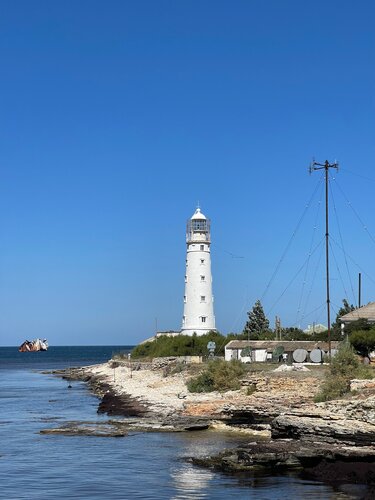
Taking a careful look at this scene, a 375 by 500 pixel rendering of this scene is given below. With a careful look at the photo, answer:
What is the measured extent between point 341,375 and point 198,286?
38.9 metres

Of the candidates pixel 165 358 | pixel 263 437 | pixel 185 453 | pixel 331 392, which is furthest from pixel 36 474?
pixel 165 358

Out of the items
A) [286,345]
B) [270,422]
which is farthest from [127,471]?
[286,345]

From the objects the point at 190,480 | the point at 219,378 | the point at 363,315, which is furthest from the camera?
the point at 363,315

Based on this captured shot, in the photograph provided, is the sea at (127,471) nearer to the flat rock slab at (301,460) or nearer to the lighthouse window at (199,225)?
the flat rock slab at (301,460)

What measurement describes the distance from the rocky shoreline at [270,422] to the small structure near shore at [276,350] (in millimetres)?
5776

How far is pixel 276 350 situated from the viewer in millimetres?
59281

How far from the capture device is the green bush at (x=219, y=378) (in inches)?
1834

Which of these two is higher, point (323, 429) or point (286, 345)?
point (286, 345)

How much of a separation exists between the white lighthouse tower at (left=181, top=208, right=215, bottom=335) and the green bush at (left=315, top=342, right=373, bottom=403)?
3655 centimetres

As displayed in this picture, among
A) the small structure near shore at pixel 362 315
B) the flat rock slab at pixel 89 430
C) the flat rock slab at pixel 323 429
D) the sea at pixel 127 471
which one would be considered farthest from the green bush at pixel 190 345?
the flat rock slab at pixel 323 429

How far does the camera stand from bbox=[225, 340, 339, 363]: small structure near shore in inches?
2168

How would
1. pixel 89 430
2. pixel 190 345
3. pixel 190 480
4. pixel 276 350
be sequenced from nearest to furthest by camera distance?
pixel 190 480, pixel 89 430, pixel 276 350, pixel 190 345

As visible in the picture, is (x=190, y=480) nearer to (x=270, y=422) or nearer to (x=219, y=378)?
(x=270, y=422)

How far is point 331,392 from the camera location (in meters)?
36.2
